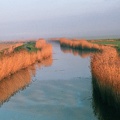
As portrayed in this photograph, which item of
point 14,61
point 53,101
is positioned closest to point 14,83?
point 14,61

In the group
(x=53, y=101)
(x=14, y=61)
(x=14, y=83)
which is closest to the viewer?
(x=53, y=101)

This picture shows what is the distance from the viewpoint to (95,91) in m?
13.9

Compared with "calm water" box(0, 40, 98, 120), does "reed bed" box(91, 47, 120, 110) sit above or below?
above

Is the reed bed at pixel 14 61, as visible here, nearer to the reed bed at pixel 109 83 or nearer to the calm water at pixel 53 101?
the calm water at pixel 53 101

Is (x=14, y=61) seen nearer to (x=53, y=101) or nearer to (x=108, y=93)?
(x=53, y=101)

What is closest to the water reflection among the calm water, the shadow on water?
the calm water

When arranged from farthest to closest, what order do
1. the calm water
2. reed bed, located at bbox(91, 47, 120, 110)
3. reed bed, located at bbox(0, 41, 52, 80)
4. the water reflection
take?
reed bed, located at bbox(0, 41, 52, 80)
the water reflection
the calm water
reed bed, located at bbox(91, 47, 120, 110)

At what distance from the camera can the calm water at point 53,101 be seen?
456 inches

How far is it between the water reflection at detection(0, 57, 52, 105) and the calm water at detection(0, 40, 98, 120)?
34 cm

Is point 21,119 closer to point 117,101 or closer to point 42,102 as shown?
point 42,102

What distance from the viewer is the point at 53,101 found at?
44.3ft

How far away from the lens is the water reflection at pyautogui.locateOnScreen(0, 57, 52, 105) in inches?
612

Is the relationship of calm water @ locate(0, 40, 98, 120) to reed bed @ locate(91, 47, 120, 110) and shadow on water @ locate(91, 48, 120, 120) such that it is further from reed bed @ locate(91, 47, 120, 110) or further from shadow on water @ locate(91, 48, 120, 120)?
reed bed @ locate(91, 47, 120, 110)

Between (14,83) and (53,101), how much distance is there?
5.33 meters
